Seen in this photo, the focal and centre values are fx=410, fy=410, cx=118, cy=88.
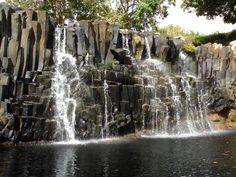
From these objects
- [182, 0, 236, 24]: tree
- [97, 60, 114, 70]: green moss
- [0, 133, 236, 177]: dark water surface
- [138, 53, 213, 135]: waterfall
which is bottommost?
[0, 133, 236, 177]: dark water surface

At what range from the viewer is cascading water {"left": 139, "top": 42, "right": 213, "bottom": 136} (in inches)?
1652

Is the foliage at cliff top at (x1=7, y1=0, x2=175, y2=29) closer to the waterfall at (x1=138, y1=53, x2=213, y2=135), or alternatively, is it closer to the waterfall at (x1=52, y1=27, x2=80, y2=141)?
the waterfall at (x1=138, y1=53, x2=213, y2=135)

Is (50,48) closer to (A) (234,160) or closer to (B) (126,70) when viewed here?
(B) (126,70)

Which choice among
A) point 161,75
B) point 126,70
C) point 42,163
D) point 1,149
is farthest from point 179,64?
point 42,163

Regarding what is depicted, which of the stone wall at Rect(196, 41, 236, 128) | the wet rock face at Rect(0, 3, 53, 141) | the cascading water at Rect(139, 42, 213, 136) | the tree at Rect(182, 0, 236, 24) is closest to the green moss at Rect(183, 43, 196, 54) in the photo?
the stone wall at Rect(196, 41, 236, 128)

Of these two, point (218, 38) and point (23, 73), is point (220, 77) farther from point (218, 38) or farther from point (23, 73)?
point (23, 73)

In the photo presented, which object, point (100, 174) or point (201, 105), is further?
point (201, 105)

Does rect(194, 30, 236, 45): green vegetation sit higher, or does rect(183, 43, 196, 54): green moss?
rect(194, 30, 236, 45): green vegetation

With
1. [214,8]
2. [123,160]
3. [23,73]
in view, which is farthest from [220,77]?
[123,160]

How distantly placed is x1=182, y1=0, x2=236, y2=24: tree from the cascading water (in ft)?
55.3

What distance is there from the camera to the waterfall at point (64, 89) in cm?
3584

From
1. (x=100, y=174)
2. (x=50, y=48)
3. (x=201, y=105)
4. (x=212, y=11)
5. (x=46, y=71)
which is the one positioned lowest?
(x=100, y=174)

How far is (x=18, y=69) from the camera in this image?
35781 millimetres

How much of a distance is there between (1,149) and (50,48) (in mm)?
13990
